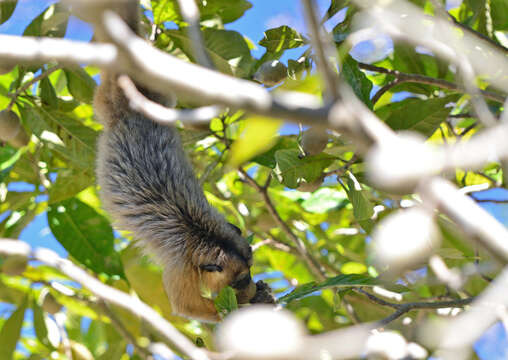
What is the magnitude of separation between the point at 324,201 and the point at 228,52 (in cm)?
98

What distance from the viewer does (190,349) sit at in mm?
1251

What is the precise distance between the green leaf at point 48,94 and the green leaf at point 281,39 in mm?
1078

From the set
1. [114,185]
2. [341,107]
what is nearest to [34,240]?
[114,185]

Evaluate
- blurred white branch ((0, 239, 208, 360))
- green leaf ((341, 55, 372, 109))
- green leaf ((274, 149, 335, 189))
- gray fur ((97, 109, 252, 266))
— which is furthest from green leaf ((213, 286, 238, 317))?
green leaf ((341, 55, 372, 109))

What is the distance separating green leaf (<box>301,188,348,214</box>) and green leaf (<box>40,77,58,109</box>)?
1396mm

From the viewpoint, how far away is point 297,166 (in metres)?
2.41

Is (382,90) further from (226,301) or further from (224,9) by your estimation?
(226,301)

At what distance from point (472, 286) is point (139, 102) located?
3.14 m

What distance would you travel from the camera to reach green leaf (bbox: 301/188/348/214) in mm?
3117

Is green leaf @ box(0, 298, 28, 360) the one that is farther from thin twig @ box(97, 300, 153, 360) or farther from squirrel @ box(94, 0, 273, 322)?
squirrel @ box(94, 0, 273, 322)

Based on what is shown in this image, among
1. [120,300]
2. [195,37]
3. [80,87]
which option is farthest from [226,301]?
[80,87]

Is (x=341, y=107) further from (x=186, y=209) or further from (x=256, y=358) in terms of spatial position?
(x=186, y=209)

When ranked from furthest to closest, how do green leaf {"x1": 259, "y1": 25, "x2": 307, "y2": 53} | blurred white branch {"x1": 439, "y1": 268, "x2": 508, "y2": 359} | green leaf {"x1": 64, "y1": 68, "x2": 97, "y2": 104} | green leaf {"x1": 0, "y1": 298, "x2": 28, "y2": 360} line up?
green leaf {"x1": 0, "y1": 298, "x2": 28, "y2": 360}, green leaf {"x1": 64, "y1": 68, "x2": 97, "y2": 104}, green leaf {"x1": 259, "y1": 25, "x2": 307, "y2": 53}, blurred white branch {"x1": 439, "y1": 268, "x2": 508, "y2": 359}

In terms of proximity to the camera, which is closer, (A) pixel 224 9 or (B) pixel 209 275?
(B) pixel 209 275
